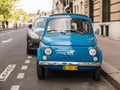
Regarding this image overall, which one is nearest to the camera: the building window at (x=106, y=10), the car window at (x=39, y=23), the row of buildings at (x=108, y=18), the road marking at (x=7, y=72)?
the road marking at (x=7, y=72)

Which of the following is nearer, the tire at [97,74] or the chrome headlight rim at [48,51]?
the chrome headlight rim at [48,51]

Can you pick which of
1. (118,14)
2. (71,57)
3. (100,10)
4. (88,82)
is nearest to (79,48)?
(71,57)

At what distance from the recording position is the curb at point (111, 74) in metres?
7.53

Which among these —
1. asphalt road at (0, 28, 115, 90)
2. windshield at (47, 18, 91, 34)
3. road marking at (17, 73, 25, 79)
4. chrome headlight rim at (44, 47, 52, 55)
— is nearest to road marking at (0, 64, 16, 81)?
asphalt road at (0, 28, 115, 90)

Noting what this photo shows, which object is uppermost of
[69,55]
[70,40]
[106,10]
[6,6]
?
[6,6]

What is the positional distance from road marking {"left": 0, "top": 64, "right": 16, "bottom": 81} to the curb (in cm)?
271

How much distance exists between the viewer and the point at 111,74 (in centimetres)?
827

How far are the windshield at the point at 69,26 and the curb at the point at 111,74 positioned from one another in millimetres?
1186

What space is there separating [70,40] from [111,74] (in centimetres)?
140

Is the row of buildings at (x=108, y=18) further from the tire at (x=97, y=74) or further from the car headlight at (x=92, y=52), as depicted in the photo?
the car headlight at (x=92, y=52)

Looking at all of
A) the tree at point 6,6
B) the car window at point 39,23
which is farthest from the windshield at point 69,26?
the tree at point 6,6

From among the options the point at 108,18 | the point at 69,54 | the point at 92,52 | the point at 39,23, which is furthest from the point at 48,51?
the point at 108,18

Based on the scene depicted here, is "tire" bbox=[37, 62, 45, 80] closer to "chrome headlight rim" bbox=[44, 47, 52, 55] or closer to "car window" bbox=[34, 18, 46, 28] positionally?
"chrome headlight rim" bbox=[44, 47, 52, 55]

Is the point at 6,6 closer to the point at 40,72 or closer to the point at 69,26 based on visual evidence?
the point at 69,26
